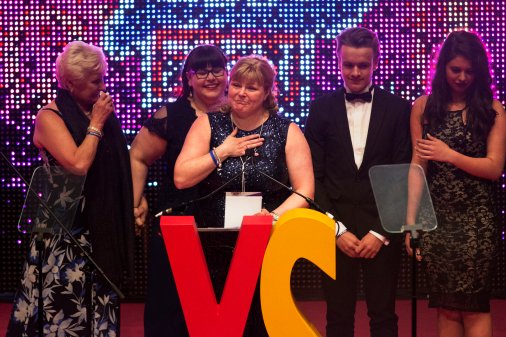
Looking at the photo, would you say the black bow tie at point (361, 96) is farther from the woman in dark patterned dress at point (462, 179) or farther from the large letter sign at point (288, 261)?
the large letter sign at point (288, 261)

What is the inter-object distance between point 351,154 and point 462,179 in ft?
1.73

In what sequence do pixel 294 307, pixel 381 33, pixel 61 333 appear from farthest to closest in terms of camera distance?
pixel 381 33, pixel 61 333, pixel 294 307

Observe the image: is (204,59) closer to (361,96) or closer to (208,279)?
(361,96)

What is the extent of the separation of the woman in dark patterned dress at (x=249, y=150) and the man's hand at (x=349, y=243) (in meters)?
0.54

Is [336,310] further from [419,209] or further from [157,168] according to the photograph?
[157,168]

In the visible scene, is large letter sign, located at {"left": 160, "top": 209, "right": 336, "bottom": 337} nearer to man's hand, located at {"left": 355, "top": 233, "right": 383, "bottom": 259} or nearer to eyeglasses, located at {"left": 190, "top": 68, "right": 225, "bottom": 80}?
man's hand, located at {"left": 355, "top": 233, "right": 383, "bottom": 259}

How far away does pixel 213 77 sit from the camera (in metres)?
3.62

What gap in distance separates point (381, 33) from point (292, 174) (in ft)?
8.43

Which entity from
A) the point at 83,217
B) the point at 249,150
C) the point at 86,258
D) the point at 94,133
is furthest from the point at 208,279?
the point at 94,133

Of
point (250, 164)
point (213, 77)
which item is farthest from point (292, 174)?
point (213, 77)

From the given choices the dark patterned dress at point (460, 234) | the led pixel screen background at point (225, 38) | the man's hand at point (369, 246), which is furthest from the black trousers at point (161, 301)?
the led pixel screen background at point (225, 38)

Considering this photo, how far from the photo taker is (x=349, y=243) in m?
3.57

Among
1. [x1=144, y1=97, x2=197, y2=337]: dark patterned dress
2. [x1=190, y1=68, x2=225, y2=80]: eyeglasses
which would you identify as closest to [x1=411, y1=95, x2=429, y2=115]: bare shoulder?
[x1=190, y1=68, x2=225, y2=80]: eyeglasses

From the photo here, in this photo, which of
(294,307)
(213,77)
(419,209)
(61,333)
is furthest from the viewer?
(213,77)
